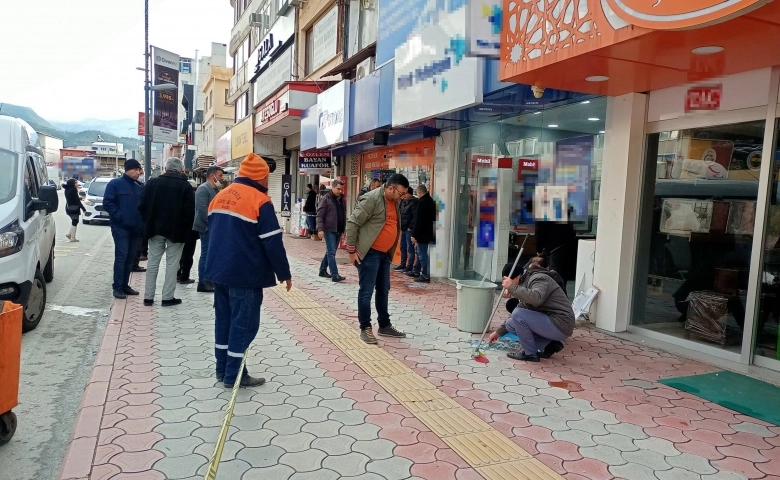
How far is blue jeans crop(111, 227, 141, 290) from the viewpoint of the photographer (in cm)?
730

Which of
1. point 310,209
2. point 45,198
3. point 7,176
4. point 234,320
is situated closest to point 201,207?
point 45,198

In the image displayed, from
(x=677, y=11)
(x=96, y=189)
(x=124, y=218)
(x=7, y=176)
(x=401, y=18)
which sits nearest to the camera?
(x=677, y=11)

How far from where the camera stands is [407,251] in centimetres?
1048

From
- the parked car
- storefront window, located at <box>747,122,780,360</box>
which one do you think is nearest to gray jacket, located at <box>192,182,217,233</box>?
storefront window, located at <box>747,122,780,360</box>

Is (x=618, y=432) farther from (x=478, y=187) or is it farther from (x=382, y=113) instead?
(x=382, y=113)

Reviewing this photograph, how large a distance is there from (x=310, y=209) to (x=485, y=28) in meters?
11.6

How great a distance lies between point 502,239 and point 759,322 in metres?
4.34

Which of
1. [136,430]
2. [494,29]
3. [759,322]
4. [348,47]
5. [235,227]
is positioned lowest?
[136,430]

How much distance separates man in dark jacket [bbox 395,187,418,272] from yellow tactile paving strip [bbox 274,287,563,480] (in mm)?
4204

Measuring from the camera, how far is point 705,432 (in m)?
3.73

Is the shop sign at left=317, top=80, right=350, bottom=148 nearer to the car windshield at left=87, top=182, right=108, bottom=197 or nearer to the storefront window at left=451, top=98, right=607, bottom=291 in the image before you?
the storefront window at left=451, top=98, right=607, bottom=291

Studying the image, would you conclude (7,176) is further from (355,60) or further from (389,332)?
(355,60)

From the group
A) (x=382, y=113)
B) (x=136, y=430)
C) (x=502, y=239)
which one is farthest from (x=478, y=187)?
(x=136, y=430)

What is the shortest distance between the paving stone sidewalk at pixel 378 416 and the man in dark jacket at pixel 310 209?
10.6 metres
